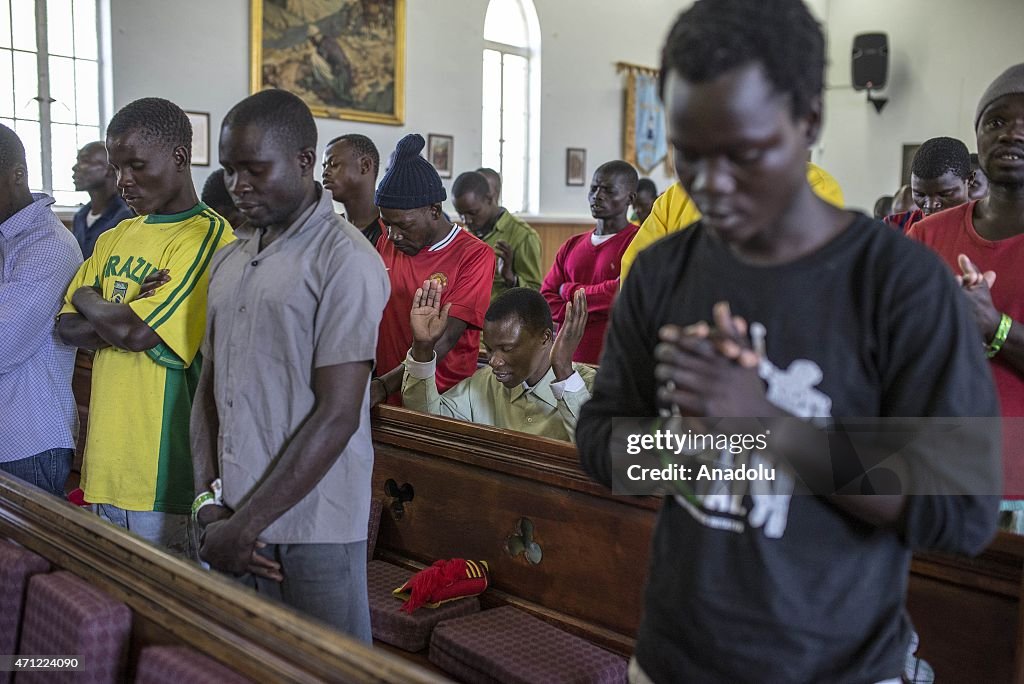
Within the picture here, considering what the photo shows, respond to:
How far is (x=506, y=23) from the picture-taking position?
11.4 metres

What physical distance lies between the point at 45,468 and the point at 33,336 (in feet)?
1.06

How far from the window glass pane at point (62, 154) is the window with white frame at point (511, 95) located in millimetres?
4521

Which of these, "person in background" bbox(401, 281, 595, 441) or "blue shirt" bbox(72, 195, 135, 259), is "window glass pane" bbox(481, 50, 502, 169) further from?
"person in background" bbox(401, 281, 595, 441)

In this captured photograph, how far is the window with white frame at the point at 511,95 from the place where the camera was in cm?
1132

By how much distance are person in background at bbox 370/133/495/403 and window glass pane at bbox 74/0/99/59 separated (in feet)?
20.6

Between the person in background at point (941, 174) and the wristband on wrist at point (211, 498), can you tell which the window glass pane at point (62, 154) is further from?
the wristband on wrist at point (211, 498)

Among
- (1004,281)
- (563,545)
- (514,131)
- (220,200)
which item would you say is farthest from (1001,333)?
(514,131)

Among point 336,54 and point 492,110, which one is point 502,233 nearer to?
point 336,54

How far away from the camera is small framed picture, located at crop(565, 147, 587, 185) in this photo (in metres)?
12.1

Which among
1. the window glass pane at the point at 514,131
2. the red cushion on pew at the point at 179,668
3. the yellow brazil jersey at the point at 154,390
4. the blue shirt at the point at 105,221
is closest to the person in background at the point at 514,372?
the yellow brazil jersey at the point at 154,390

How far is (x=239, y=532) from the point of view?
1642 mm

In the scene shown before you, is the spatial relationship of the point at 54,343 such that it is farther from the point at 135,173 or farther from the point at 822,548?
the point at 822,548

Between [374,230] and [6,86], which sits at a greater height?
[6,86]

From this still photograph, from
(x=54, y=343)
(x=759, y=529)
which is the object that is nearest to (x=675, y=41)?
(x=759, y=529)
